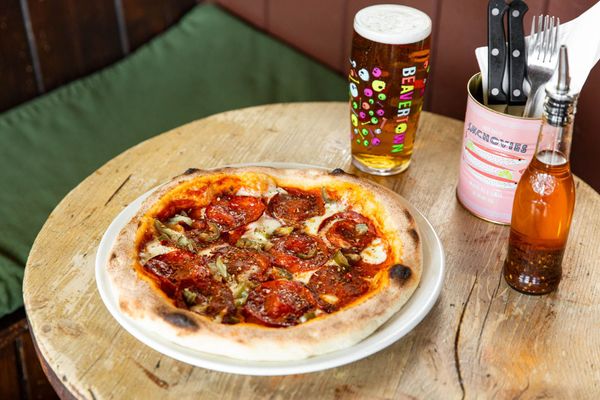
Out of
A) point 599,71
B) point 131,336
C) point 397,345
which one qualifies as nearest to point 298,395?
point 397,345

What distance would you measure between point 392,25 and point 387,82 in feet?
0.38

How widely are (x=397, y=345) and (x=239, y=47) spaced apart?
73.4 inches

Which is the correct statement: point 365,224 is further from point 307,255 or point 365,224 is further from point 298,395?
point 298,395

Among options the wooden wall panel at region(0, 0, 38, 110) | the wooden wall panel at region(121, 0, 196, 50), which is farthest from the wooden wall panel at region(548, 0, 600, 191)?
the wooden wall panel at region(0, 0, 38, 110)

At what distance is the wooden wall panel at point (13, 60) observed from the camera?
8.23ft

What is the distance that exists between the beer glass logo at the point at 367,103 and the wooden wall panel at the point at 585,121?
0.76 meters

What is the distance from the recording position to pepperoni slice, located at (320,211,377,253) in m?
1.41

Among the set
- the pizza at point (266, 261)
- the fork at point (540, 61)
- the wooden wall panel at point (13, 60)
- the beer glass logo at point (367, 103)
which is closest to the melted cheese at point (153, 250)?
the pizza at point (266, 261)

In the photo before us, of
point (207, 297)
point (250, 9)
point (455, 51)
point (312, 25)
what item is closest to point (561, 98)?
point (207, 297)

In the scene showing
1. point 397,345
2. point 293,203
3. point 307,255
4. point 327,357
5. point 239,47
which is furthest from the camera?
point 239,47

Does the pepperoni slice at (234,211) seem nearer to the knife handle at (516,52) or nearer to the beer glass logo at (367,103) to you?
the beer glass logo at (367,103)

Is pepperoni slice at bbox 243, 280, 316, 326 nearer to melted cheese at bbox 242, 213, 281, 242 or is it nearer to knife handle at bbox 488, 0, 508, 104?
melted cheese at bbox 242, 213, 281, 242

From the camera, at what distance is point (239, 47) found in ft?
9.48

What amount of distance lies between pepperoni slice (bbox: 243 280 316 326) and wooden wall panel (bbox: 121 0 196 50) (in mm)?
1884
